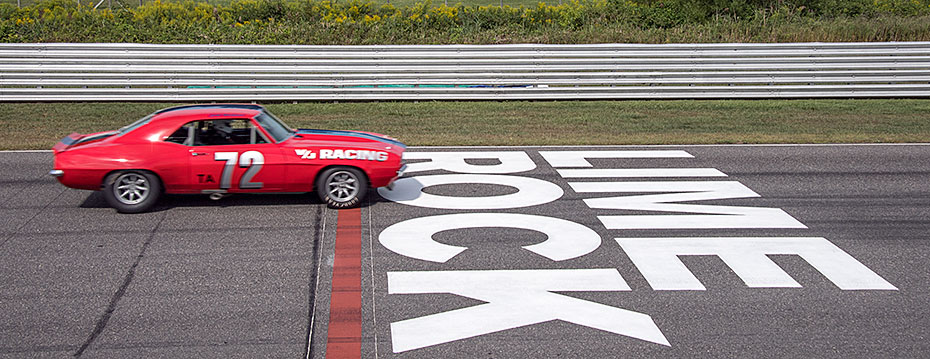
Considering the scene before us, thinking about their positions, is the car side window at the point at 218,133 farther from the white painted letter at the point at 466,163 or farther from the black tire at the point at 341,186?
the white painted letter at the point at 466,163

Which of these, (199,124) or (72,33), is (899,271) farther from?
(72,33)

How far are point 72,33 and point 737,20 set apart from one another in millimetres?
17122

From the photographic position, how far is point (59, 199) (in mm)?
10031

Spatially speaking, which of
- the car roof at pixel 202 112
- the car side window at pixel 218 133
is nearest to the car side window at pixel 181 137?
the car side window at pixel 218 133

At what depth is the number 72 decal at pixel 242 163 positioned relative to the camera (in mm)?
9297

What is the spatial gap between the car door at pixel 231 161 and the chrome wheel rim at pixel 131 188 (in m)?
0.54

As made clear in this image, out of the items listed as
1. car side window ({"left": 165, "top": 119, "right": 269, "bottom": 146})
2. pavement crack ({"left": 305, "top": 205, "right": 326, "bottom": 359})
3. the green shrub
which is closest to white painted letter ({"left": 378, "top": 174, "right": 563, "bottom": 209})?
pavement crack ({"left": 305, "top": 205, "right": 326, "bottom": 359})

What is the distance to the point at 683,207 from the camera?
996 centimetres

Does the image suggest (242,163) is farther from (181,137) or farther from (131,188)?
(131,188)

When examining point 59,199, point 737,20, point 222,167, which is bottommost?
point 59,199

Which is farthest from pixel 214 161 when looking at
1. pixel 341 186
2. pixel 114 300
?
pixel 114 300

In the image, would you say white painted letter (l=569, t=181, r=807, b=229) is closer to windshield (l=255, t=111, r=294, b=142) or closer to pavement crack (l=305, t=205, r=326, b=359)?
pavement crack (l=305, t=205, r=326, b=359)

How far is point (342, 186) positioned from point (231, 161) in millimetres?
1275

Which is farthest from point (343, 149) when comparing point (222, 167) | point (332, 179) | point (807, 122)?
point (807, 122)
